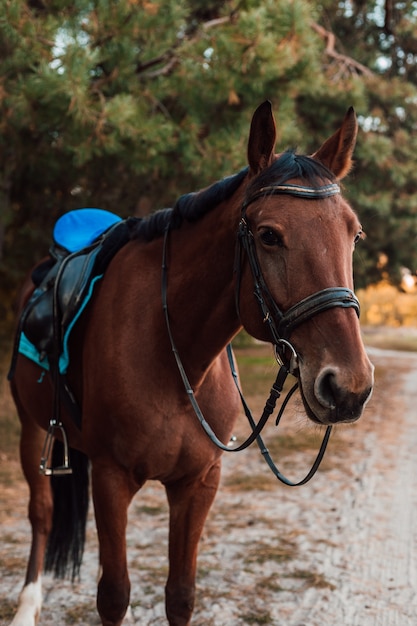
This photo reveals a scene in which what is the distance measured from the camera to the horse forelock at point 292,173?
1816 millimetres

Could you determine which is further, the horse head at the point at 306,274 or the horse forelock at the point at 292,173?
the horse forelock at the point at 292,173

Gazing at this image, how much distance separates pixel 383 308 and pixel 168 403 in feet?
96.4

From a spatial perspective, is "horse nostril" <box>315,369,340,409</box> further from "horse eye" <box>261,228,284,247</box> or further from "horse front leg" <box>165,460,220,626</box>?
"horse front leg" <box>165,460,220,626</box>

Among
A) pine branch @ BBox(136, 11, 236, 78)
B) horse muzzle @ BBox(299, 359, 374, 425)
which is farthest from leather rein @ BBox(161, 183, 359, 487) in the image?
pine branch @ BBox(136, 11, 236, 78)

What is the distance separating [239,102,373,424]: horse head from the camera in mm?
1610

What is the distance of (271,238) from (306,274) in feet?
0.51

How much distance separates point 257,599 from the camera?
3.29 metres

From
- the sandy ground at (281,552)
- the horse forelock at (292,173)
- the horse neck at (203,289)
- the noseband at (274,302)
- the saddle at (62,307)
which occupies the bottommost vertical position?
the sandy ground at (281,552)

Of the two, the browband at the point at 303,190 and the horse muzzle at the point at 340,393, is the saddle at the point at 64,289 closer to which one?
the browband at the point at 303,190

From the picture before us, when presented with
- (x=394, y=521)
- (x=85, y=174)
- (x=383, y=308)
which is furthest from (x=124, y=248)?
(x=383, y=308)

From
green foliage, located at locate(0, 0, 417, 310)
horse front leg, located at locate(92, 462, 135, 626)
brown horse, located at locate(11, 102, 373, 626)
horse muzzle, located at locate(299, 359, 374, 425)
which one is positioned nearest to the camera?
horse muzzle, located at locate(299, 359, 374, 425)

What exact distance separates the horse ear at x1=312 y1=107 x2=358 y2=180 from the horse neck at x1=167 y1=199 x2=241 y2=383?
1.07 ft

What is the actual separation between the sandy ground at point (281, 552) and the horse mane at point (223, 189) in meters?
0.75

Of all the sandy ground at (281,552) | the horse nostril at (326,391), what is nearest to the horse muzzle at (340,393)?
the horse nostril at (326,391)
